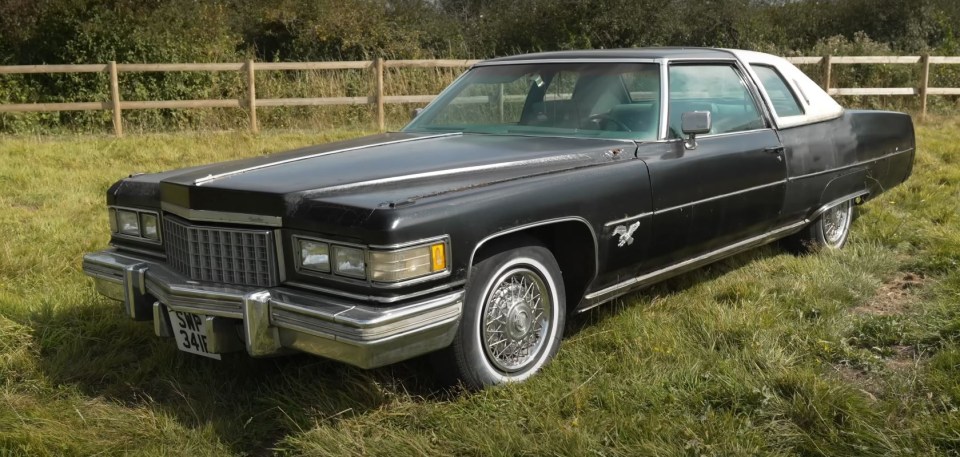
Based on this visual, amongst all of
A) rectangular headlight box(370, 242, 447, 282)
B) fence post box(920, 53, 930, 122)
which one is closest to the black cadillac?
rectangular headlight box(370, 242, 447, 282)

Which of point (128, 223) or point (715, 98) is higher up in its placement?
point (715, 98)

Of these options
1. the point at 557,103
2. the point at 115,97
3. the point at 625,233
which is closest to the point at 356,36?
the point at 115,97

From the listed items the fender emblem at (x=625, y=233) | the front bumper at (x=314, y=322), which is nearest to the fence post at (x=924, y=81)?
the fender emblem at (x=625, y=233)

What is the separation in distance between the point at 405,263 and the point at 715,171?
202 cm

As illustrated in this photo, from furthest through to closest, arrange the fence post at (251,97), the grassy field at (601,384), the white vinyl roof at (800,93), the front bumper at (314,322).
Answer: the fence post at (251,97) < the white vinyl roof at (800,93) < the grassy field at (601,384) < the front bumper at (314,322)

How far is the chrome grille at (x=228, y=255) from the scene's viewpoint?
3121mm

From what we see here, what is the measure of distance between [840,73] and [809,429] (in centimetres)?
1411

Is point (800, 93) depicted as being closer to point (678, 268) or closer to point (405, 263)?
point (678, 268)

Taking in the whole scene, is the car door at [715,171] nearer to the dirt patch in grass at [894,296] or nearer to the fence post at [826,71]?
the dirt patch in grass at [894,296]

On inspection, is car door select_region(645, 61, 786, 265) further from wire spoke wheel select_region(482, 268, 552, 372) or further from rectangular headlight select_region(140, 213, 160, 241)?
rectangular headlight select_region(140, 213, 160, 241)

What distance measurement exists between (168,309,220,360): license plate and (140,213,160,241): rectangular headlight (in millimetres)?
518

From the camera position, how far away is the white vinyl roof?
5.05 m

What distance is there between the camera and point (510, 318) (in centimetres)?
337

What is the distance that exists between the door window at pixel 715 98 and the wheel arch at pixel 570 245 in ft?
2.96
